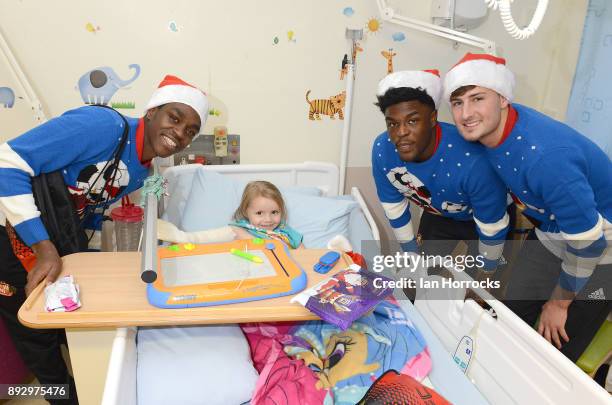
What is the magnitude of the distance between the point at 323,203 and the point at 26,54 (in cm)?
164

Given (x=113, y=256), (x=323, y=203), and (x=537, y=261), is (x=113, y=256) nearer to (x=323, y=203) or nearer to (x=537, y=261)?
(x=323, y=203)

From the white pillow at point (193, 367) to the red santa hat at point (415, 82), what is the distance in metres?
1.10

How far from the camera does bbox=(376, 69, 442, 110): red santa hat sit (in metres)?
1.66

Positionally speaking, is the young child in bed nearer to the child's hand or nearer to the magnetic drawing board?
the child's hand

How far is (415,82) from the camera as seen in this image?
5.44ft

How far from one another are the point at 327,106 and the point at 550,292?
1.46 m

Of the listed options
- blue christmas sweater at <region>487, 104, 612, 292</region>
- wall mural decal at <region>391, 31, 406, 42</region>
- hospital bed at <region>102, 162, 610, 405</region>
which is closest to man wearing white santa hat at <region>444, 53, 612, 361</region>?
blue christmas sweater at <region>487, 104, 612, 292</region>

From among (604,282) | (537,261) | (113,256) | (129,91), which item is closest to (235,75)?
(129,91)

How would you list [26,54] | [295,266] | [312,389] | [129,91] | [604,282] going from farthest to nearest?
[129,91] < [26,54] < [604,282] < [295,266] < [312,389]

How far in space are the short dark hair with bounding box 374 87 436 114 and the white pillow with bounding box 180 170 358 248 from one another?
77cm

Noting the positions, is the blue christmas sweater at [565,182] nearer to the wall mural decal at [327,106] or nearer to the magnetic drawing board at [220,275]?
the magnetic drawing board at [220,275]

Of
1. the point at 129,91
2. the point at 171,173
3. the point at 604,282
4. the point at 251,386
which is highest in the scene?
the point at 129,91

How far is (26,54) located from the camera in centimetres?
211

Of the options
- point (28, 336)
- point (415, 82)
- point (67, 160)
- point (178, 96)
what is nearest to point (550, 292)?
point (415, 82)
